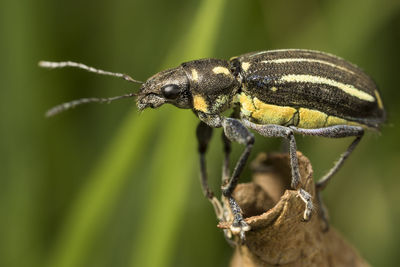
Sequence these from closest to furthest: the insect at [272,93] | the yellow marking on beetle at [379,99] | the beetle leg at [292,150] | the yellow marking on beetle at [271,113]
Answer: the beetle leg at [292,150]
the insect at [272,93]
the yellow marking on beetle at [271,113]
the yellow marking on beetle at [379,99]

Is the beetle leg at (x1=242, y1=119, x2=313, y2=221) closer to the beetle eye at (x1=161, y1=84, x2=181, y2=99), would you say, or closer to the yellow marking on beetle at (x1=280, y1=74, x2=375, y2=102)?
the yellow marking on beetle at (x1=280, y1=74, x2=375, y2=102)

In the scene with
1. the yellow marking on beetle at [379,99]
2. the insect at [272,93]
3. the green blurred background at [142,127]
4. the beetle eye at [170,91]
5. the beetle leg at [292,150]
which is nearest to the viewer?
the beetle leg at [292,150]

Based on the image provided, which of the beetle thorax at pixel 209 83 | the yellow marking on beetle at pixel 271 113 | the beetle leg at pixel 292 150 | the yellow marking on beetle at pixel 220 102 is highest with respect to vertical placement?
the beetle thorax at pixel 209 83

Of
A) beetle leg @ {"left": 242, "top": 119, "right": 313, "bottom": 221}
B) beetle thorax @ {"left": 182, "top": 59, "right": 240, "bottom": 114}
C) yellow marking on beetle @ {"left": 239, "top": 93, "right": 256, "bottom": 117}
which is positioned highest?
beetle thorax @ {"left": 182, "top": 59, "right": 240, "bottom": 114}

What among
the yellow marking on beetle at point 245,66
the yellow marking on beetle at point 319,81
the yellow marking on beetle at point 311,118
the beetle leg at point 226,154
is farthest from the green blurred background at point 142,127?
the yellow marking on beetle at point 311,118

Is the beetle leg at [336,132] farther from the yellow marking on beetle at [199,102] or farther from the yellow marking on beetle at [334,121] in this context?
the yellow marking on beetle at [199,102]

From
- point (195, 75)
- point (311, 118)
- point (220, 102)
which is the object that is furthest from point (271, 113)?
point (195, 75)

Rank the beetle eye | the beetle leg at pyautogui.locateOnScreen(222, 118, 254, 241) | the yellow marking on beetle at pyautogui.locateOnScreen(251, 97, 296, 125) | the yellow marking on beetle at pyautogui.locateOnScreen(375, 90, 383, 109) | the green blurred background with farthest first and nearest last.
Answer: the green blurred background → the yellow marking on beetle at pyautogui.locateOnScreen(375, 90, 383, 109) → the yellow marking on beetle at pyautogui.locateOnScreen(251, 97, 296, 125) → the beetle eye → the beetle leg at pyautogui.locateOnScreen(222, 118, 254, 241)

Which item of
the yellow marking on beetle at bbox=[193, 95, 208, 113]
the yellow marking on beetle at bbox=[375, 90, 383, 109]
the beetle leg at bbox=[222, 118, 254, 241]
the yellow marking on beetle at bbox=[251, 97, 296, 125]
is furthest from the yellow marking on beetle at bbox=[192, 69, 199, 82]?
the yellow marking on beetle at bbox=[375, 90, 383, 109]
